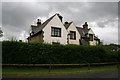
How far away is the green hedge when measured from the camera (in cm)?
1780

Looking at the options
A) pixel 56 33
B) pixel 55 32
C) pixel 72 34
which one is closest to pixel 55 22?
pixel 55 32

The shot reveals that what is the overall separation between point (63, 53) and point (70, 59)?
1244mm

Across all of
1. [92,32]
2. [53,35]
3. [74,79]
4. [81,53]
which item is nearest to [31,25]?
[53,35]

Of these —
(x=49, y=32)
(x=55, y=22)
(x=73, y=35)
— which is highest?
(x=55, y=22)

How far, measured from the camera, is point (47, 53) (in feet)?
63.3

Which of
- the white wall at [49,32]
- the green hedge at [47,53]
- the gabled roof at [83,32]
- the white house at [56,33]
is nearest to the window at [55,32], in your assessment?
the white house at [56,33]

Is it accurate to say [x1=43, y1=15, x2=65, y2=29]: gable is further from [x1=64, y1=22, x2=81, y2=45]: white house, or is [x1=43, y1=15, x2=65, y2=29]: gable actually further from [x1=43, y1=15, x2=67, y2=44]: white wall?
[x1=64, y1=22, x2=81, y2=45]: white house

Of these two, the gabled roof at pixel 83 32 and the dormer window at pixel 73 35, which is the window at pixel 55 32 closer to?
the dormer window at pixel 73 35

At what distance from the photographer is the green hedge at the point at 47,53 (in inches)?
701

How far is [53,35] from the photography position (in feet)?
103

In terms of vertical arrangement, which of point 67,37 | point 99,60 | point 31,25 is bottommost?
point 99,60

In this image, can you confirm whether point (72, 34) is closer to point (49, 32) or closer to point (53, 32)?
point (53, 32)

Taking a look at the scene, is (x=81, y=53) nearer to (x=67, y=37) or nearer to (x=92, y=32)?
(x=67, y=37)

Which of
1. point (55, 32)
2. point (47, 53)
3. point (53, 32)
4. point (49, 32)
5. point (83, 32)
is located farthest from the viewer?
point (83, 32)
